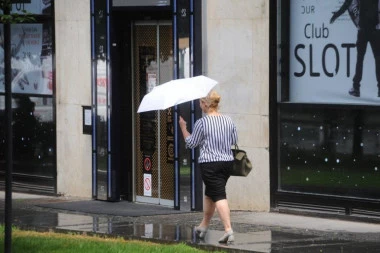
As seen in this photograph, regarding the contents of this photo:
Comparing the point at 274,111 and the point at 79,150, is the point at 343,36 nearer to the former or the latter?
the point at 274,111

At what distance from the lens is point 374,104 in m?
14.1

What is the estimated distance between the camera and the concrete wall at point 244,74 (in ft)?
50.1

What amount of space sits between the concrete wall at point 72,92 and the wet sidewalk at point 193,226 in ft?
2.15

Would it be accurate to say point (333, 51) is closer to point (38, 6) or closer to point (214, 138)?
point (214, 138)

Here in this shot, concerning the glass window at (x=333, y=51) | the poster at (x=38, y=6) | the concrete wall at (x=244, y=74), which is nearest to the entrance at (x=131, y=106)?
the concrete wall at (x=244, y=74)

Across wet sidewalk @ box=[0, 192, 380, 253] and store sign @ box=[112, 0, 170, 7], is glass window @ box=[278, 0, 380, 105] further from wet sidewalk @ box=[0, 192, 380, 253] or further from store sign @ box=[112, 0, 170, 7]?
store sign @ box=[112, 0, 170, 7]

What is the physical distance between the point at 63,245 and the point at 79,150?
5.80m

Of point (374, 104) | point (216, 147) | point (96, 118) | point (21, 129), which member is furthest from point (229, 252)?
point (21, 129)

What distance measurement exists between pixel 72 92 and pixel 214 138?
5.92 m

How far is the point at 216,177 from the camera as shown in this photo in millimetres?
12430

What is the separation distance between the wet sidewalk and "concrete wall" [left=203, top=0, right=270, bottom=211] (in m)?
0.41

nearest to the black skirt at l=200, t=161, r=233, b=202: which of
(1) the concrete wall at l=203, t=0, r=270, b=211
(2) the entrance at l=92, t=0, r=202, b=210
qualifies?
(1) the concrete wall at l=203, t=0, r=270, b=211

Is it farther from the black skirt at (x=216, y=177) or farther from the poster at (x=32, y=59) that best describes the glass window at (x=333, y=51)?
the poster at (x=32, y=59)

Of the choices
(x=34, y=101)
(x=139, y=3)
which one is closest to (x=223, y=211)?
(x=139, y=3)
